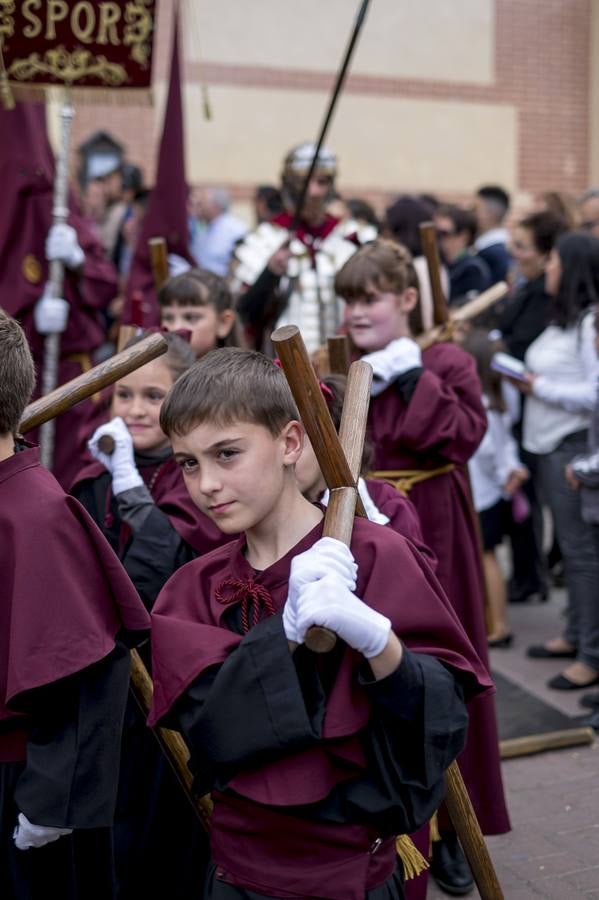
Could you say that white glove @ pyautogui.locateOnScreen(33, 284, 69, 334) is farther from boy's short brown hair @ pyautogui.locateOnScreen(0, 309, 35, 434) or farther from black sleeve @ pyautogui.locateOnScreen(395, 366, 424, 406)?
boy's short brown hair @ pyautogui.locateOnScreen(0, 309, 35, 434)

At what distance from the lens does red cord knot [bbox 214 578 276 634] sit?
2.03 meters

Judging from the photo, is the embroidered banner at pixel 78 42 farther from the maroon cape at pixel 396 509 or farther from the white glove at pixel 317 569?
the white glove at pixel 317 569

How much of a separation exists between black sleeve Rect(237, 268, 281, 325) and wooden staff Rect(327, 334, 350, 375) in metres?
2.13

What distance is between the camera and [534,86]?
12.6m

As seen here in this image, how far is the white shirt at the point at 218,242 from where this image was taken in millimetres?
8398

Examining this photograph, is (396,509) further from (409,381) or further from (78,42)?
(78,42)

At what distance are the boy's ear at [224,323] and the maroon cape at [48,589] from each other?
175 cm

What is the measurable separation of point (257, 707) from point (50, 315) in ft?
13.5

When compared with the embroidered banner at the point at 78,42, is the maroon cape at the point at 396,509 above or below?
below

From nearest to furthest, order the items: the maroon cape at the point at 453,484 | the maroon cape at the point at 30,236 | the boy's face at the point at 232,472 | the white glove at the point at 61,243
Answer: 1. the boy's face at the point at 232,472
2. the maroon cape at the point at 453,484
3. the white glove at the point at 61,243
4. the maroon cape at the point at 30,236

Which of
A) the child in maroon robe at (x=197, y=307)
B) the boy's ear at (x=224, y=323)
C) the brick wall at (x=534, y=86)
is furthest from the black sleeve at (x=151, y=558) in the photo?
the brick wall at (x=534, y=86)

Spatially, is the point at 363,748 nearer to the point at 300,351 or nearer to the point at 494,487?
the point at 300,351

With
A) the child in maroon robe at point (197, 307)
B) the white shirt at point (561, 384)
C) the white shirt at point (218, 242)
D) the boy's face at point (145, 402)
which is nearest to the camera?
the boy's face at point (145, 402)

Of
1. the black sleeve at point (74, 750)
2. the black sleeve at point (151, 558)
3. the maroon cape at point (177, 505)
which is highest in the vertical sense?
the maroon cape at point (177, 505)
